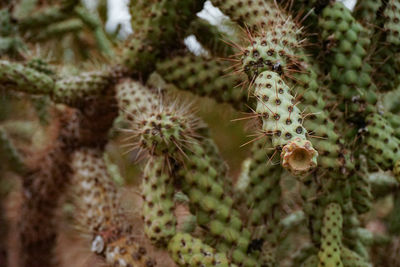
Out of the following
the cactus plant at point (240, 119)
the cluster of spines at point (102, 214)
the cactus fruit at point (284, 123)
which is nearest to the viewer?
the cactus fruit at point (284, 123)

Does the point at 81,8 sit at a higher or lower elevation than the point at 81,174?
higher

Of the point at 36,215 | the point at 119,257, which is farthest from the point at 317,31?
the point at 36,215

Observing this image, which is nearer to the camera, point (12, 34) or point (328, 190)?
point (328, 190)

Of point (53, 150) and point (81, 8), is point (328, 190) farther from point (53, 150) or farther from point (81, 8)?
point (81, 8)

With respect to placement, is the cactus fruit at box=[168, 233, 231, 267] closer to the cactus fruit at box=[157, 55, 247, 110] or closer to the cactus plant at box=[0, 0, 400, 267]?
the cactus plant at box=[0, 0, 400, 267]

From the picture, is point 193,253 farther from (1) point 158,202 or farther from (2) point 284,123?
(2) point 284,123

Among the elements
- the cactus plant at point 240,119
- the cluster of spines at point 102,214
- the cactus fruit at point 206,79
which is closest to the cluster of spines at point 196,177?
the cactus plant at point 240,119

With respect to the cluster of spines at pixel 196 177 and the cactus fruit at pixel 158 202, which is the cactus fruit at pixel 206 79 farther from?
the cactus fruit at pixel 158 202
